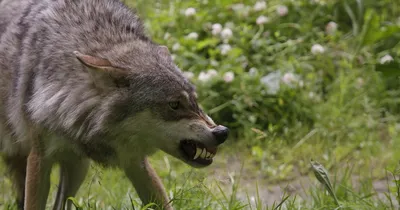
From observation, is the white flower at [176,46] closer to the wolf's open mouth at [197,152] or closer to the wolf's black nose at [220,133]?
the wolf's open mouth at [197,152]

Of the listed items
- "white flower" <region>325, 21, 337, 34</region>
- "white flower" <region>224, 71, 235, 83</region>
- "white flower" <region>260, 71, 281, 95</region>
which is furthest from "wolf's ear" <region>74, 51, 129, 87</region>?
"white flower" <region>325, 21, 337, 34</region>

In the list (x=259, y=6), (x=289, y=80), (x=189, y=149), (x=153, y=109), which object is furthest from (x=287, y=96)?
(x=153, y=109)

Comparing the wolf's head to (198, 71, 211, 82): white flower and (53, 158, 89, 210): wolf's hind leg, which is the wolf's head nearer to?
(53, 158, 89, 210): wolf's hind leg

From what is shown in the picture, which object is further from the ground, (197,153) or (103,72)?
(103,72)

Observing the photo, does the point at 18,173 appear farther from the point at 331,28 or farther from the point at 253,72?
the point at 331,28

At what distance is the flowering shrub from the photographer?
5.80 metres

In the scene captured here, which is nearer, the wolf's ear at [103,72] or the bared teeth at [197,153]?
the wolf's ear at [103,72]

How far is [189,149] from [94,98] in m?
0.52

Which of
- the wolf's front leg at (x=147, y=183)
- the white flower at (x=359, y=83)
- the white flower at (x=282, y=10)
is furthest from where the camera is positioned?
the white flower at (x=282, y=10)

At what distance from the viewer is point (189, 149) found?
10.6ft

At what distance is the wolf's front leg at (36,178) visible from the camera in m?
3.42

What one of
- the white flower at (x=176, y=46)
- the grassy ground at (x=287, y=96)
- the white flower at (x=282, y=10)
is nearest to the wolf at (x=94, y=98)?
the grassy ground at (x=287, y=96)

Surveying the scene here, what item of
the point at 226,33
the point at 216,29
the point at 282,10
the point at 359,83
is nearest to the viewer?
the point at 359,83

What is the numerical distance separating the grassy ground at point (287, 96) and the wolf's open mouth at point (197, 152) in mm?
882
